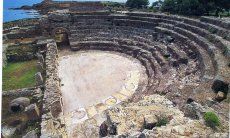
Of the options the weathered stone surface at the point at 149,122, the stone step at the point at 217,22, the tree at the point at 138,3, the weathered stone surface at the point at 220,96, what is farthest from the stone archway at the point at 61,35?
the weathered stone surface at the point at 149,122

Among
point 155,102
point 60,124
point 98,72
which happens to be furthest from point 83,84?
point 155,102

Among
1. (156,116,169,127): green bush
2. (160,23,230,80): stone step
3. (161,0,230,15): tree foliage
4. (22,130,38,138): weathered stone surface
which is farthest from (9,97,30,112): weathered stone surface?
(161,0,230,15): tree foliage

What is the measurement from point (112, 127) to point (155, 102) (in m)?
3.88

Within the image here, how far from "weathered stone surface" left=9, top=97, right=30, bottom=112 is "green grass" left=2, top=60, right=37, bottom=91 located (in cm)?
449

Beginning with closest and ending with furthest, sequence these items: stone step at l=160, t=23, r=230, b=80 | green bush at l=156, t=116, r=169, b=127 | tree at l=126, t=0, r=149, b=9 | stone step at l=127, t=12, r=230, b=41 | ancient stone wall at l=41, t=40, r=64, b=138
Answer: green bush at l=156, t=116, r=169, b=127
ancient stone wall at l=41, t=40, r=64, b=138
stone step at l=160, t=23, r=230, b=80
stone step at l=127, t=12, r=230, b=41
tree at l=126, t=0, r=149, b=9

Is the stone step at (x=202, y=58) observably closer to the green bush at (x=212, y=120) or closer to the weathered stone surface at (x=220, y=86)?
the weathered stone surface at (x=220, y=86)

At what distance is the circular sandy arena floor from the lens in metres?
25.1

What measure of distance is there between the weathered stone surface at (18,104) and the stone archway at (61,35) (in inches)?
710

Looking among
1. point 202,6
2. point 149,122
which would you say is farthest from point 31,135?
point 202,6

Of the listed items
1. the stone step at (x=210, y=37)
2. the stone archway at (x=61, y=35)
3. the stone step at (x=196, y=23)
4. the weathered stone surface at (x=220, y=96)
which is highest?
the stone step at (x=196, y=23)

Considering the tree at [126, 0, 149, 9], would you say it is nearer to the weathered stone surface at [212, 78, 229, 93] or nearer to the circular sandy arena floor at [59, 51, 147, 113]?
the circular sandy arena floor at [59, 51, 147, 113]

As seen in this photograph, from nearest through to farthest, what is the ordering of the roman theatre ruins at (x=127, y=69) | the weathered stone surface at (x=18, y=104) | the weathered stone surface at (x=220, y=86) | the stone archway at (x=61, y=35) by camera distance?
the roman theatre ruins at (x=127, y=69) < the weathered stone surface at (x=220, y=86) < the weathered stone surface at (x=18, y=104) < the stone archway at (x=61, y=35)

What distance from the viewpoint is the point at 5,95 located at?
78.3ft

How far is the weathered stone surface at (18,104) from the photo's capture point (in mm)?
21761
